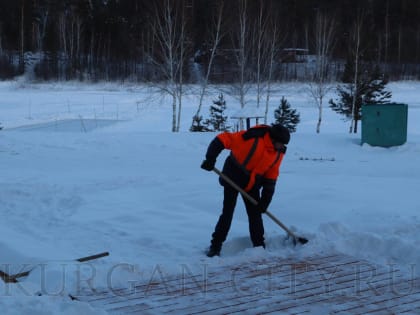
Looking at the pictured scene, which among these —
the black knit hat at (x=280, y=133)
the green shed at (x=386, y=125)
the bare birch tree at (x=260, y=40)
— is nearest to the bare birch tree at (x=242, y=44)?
the bare birch tree at (x=260, y=40)

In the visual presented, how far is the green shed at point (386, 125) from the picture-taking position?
1530 cm

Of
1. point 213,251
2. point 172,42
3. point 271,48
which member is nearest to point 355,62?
point 271,48

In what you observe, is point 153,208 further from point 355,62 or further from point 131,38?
point 131,38

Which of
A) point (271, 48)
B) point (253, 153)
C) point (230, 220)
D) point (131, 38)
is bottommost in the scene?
point (230, 220)

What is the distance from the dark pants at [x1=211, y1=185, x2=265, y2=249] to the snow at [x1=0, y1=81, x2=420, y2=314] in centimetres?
18

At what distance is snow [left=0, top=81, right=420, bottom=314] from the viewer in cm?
475

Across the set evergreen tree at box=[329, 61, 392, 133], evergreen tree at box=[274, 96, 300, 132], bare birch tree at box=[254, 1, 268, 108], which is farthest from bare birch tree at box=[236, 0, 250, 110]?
evergreen tree at box=[329, 61, 392, 133]

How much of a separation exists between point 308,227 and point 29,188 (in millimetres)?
4427

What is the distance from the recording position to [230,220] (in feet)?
17.6

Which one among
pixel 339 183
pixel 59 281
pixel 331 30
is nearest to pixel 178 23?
pixel 331 30

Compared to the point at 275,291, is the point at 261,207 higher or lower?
higher

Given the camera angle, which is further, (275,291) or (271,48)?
(271,48)

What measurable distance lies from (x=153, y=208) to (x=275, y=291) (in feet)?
11.2

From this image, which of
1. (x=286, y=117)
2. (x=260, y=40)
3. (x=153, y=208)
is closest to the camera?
(x=153, y=208)
